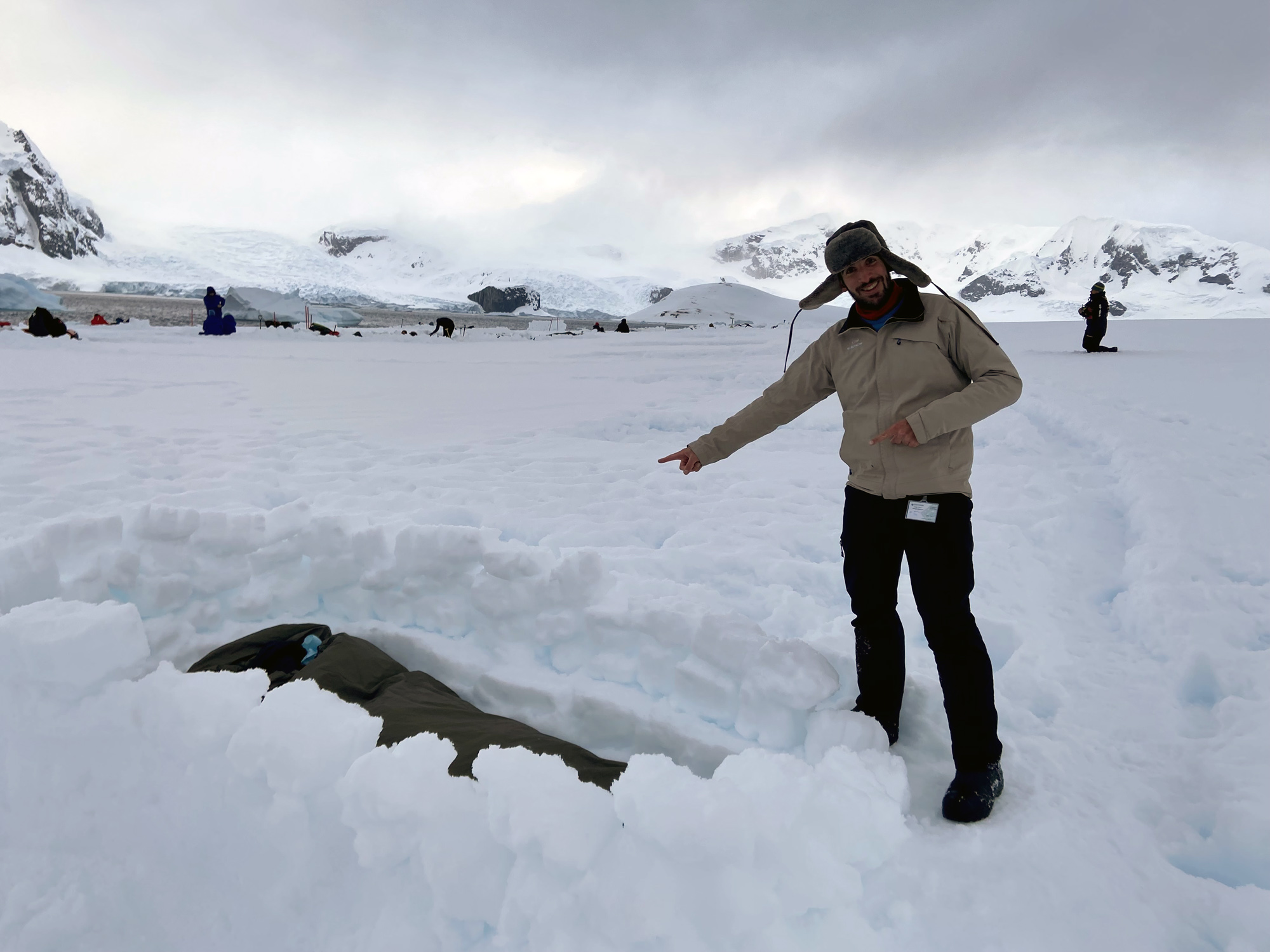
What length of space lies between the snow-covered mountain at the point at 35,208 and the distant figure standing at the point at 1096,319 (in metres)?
209

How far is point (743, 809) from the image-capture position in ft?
4.76

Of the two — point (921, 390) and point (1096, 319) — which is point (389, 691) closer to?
point (921, 390)

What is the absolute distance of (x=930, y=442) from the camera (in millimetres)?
1846

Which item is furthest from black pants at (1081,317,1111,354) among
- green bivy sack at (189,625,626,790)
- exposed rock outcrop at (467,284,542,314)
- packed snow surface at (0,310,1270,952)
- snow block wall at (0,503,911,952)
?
exposed rock outcrop at (467,284,542,314)

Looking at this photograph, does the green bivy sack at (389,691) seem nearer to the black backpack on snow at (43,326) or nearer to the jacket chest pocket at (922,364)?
the jacket chest pocket at (922,364)

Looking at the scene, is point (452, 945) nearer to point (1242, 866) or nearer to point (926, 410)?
point (926, 410)

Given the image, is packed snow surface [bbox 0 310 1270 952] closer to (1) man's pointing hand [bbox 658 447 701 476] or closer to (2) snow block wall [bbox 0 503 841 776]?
(2) snow block wall [bbox 0 503 841 776]

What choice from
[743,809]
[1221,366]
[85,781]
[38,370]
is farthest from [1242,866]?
[38,370]

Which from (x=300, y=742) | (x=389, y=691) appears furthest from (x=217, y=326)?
(x=300, y=742)

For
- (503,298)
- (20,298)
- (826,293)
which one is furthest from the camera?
(503,298)

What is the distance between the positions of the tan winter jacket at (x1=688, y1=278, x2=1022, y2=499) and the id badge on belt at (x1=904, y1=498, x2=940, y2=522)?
0.12 ft

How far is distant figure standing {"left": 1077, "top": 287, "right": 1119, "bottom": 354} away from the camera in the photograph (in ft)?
36.0

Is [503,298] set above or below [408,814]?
above

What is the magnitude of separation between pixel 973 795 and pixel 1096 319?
1229cm
